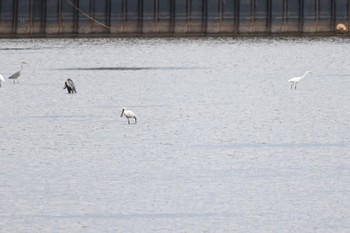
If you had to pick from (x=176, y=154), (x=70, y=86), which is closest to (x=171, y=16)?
(x=70, y=86)

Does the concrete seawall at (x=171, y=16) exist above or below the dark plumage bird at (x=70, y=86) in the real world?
above

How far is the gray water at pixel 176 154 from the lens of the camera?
965 inches

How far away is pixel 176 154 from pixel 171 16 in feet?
241

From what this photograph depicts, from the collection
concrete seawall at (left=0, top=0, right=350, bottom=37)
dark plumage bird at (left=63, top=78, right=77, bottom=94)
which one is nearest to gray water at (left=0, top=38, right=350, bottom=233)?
dark plumage bird at (left=63, top=78, right=77, bottom=94)

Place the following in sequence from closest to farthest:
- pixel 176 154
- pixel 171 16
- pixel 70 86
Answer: pixel 176 154
pixel 70 86
pixel 171 16

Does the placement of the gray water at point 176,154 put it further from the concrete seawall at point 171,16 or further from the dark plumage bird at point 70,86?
the concrete seawall at point 171,16

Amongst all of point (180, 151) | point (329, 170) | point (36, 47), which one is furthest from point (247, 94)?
point (36, 47)

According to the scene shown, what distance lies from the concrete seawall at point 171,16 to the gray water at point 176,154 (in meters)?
37.8

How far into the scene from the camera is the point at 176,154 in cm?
3306

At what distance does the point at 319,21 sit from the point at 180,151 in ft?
245

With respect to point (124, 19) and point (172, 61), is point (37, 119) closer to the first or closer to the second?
point (172, 61)

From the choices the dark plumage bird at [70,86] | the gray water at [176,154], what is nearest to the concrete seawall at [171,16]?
the gray water at [176,154]

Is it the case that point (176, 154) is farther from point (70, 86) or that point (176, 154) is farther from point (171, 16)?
point (171, 16)

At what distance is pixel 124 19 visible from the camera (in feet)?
350
